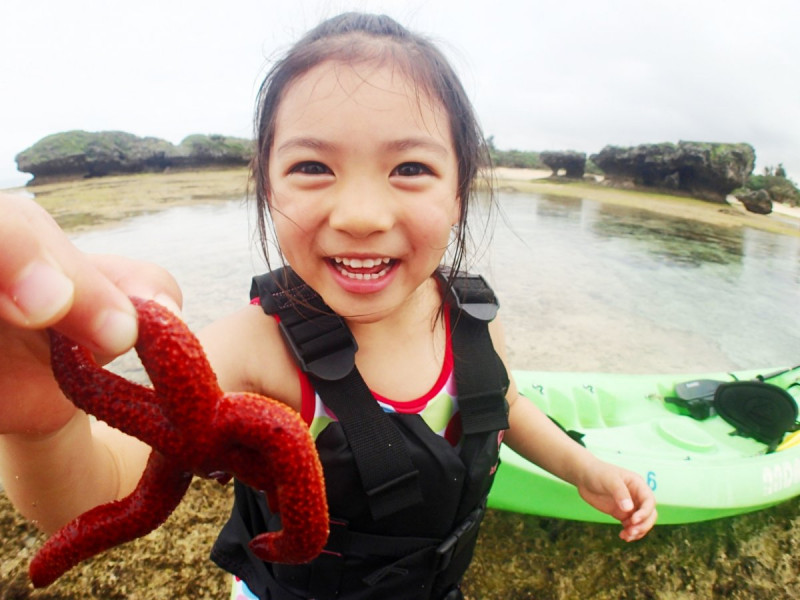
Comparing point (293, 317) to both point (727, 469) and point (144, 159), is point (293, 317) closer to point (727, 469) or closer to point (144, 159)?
point (727, 469)

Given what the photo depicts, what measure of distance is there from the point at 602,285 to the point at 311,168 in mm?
5812

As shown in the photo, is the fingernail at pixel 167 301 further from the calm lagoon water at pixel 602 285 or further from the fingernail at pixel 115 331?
the calm lagoon water at pixel 602 285

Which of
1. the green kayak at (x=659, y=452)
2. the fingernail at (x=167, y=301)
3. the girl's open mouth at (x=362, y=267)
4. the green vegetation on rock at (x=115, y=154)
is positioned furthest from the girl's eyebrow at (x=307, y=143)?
the green vegetation on rock at (x=115, y=154)

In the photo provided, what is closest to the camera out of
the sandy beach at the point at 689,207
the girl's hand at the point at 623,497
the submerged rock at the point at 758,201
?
the girl's hand at the point at 623,497

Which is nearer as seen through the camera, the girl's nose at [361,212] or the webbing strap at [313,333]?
the girl's nose at [361,212]

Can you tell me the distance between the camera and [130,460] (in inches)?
52.8

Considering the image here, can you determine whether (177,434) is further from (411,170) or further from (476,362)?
(476,362)

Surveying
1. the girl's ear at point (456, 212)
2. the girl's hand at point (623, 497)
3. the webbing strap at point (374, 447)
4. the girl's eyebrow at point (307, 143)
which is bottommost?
the girl's hand at point (623, 497)

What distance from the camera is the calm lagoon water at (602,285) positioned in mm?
4684

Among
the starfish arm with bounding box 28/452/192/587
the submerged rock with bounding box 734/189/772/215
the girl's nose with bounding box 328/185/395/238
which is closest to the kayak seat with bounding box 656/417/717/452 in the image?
the girl's nose with bounding box 328/185/395/238

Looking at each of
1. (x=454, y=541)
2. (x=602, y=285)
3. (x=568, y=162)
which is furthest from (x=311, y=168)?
(x=568, y=162)

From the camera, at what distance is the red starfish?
651mm

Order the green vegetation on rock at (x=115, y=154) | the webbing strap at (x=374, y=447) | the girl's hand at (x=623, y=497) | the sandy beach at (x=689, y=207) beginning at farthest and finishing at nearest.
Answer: the green vegetation on rock at (x=115, y=154) < the sandy beach at (x=689, y=207) < the girl's hand at (x=623, y=497) < the webbing strap at (x=374, y=447)

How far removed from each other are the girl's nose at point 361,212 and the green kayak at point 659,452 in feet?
5.09
